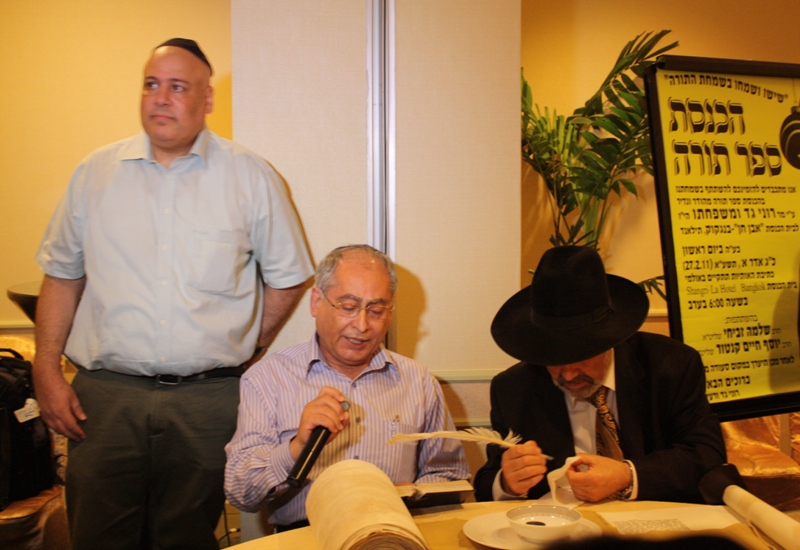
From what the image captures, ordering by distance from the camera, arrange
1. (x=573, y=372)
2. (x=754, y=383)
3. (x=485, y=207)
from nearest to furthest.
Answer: (x=573, y=372), (x=754, y=383), (x=485, y=207)

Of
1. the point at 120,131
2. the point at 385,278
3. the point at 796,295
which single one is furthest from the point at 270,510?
the point at 120,131

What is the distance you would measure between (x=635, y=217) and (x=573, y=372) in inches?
108

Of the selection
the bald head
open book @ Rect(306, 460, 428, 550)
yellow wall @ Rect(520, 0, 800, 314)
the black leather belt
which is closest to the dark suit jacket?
open book @ Rect(306, 460, 428, 550)

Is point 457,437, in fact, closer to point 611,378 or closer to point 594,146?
point 611,378

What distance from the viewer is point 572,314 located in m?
1.69

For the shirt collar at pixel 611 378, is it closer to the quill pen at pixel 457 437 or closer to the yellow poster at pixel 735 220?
the quill pen at pixel 457 437

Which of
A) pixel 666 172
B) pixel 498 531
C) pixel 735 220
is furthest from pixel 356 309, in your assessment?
pixel 735 220

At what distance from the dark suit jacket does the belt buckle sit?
93 cm

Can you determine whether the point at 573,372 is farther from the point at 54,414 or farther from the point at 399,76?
the point at 54,414

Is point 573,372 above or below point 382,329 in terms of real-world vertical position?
below

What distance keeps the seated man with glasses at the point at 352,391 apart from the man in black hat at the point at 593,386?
0.74 ft

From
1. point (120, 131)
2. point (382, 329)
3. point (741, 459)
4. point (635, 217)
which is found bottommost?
point (741, 459)

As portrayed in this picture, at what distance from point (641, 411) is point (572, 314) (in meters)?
0.31

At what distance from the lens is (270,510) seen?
6.09 ft
